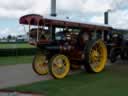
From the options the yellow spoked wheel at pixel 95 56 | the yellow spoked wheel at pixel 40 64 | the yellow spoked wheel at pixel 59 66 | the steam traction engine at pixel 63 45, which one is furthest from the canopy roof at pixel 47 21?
the yellow spoked wheel at pixel 40 64

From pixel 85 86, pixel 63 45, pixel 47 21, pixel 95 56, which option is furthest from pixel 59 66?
pixel 95 56

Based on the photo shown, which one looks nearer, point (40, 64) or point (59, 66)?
point (59, 66)

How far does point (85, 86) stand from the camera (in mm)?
11758

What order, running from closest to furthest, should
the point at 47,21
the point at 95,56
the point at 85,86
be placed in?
1. the point at 85,86
2. the point at 47,21
3. the point at 95,56

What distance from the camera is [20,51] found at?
96.6 ft

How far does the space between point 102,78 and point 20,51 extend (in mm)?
16615

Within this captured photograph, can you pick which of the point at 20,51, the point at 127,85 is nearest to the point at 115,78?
the point at 127,85

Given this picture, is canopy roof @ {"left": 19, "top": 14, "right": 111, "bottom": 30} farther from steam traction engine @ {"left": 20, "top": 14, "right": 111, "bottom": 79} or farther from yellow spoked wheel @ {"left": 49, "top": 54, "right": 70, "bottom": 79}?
yellow spoked wheel @ {"left": 49, "top": 54, "right": 70, "bottom": 79}

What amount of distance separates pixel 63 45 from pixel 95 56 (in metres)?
1.68

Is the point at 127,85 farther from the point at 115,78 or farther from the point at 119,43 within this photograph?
the point at 119,43

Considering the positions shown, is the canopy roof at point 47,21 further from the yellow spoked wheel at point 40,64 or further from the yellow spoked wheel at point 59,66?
the yellow spoked wheel at point 40,64

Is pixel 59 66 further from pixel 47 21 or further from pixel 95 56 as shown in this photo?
pixel 95 56

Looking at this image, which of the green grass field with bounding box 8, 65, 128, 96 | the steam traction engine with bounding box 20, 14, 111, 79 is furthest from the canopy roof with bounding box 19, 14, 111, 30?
the green grass field with bounding box 8, 65, 128, 96

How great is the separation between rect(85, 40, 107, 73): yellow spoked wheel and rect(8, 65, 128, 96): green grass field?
1.82 feet
